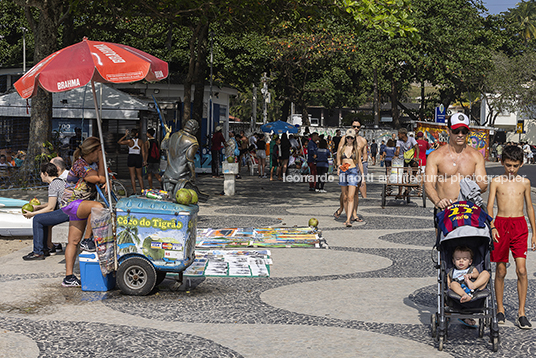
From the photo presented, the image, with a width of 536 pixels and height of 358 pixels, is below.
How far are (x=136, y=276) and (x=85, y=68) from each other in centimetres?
232

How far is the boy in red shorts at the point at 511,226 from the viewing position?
5691 mm

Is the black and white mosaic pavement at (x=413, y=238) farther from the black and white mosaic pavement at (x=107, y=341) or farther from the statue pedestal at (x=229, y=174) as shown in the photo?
the statue pedestal at (x=229, y=174)

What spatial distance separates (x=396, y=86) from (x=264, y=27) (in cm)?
3451

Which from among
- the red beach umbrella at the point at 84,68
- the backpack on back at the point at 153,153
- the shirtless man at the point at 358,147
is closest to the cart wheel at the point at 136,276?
the red beach umbrella at the point at 84,68

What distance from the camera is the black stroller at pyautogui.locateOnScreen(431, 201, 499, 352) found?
5102 millimetres

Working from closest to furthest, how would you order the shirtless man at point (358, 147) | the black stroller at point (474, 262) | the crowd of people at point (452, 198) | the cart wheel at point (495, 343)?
1. the cart wheel at point (495, 343)
2. the black stroller at point (474, 262)
3. the crowd of people at point (452, 198)
4. the shirtless man at point (358, 147)

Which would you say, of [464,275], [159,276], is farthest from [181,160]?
[464,275]

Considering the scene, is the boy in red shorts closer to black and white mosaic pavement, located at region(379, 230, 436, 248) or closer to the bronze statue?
black and white mosaic pavement, located at region(379, 230, 436, 248)

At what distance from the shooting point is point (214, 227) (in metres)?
11.5

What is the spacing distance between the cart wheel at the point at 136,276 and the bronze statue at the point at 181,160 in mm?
3892

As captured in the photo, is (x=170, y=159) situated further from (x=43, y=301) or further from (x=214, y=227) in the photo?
(x=43, y=301)

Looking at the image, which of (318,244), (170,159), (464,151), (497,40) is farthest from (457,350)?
(497,40)

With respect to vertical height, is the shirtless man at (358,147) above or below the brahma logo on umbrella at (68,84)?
below

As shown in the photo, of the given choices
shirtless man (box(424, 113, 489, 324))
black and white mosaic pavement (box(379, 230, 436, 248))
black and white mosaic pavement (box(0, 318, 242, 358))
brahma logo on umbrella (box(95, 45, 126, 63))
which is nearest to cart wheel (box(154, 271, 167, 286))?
black and white mosaic pavement (box(0, 318, 242, 358))
